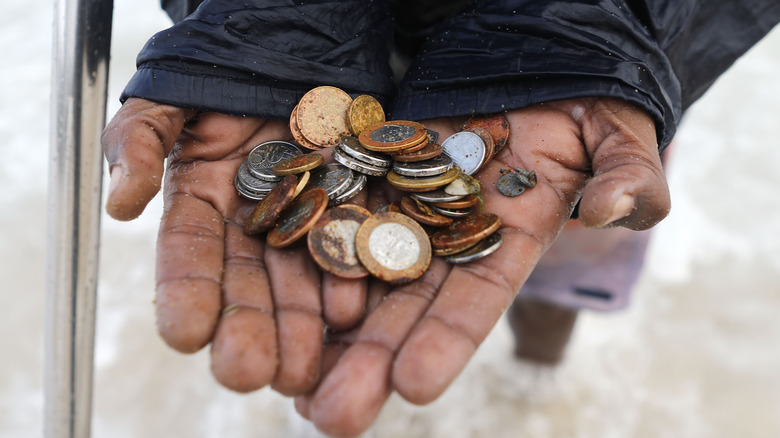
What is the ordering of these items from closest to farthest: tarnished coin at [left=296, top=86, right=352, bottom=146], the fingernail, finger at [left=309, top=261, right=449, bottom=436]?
1. finger at [left=309, top=261, right=449, bottom=436]
2. the fingernail
3. tarnished coin at [left=296, top=86, right=352, bottom=146]

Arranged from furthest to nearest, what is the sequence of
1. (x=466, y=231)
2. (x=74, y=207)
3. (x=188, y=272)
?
(x=74, y=207) < (x=466, y=231) < (x=188, y=272)

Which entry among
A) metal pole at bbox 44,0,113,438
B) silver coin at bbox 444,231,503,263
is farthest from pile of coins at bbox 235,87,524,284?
metal pole at bbox 44,0,113,438

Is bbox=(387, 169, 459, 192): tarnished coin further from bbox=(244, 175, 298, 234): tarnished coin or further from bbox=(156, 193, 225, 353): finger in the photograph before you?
bbox=(156, 193, 225, 353): finger

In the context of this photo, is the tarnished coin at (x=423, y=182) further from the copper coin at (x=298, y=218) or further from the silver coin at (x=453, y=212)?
the copper coin at (x=298, y=218)

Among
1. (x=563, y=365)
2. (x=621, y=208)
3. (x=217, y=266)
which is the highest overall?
(x=621, y=208)

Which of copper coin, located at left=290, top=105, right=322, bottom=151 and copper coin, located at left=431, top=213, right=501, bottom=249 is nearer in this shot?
copper coin, located at left=431, top=213, right=501, bottom=249

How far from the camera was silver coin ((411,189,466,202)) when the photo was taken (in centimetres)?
193

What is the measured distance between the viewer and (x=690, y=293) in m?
4.06

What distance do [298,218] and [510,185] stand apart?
0.73 meters

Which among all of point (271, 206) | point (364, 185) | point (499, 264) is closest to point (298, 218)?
point (271, 206)

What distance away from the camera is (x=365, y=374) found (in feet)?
4.82

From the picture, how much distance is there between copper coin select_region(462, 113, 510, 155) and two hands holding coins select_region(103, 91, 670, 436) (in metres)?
0.04

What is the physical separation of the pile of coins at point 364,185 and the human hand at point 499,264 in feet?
0.23

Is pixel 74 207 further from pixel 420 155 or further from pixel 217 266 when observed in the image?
pixel 420 155
